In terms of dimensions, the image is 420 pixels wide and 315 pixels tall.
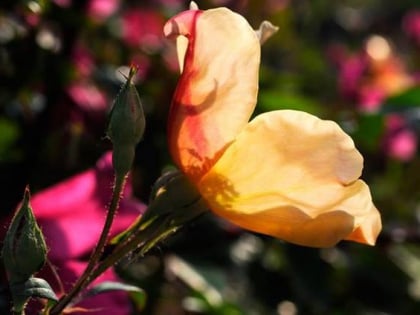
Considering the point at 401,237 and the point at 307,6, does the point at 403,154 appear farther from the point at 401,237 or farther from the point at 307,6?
the point at 307,6

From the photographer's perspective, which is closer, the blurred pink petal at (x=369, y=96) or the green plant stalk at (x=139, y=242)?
the green plant stalk at (x=139, y=242)

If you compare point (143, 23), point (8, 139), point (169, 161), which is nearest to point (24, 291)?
point (8, 139)

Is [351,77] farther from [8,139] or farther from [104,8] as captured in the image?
[8,139]

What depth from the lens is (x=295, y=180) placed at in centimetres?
62

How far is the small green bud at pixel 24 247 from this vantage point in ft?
1.79

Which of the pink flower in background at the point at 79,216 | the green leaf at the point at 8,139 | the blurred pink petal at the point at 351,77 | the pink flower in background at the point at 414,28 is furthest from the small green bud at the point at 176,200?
the pink flower in background at the point at 414,28

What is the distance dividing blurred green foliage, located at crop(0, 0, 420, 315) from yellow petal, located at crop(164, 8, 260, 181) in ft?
0.72

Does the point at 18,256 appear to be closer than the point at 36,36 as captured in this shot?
Yes

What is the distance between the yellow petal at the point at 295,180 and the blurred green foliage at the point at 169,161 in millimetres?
226

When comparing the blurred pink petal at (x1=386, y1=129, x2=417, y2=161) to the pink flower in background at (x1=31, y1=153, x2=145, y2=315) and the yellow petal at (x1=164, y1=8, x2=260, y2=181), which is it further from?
the yellow petal at (x1=164, y1=8, x2=260, y2=181)

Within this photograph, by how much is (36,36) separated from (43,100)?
119mm

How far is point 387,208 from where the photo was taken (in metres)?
1.38

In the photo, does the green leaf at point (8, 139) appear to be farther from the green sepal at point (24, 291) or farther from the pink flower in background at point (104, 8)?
the pink flower in background at point (104, 8)

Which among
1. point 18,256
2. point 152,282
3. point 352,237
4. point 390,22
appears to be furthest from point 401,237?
point 390,22
